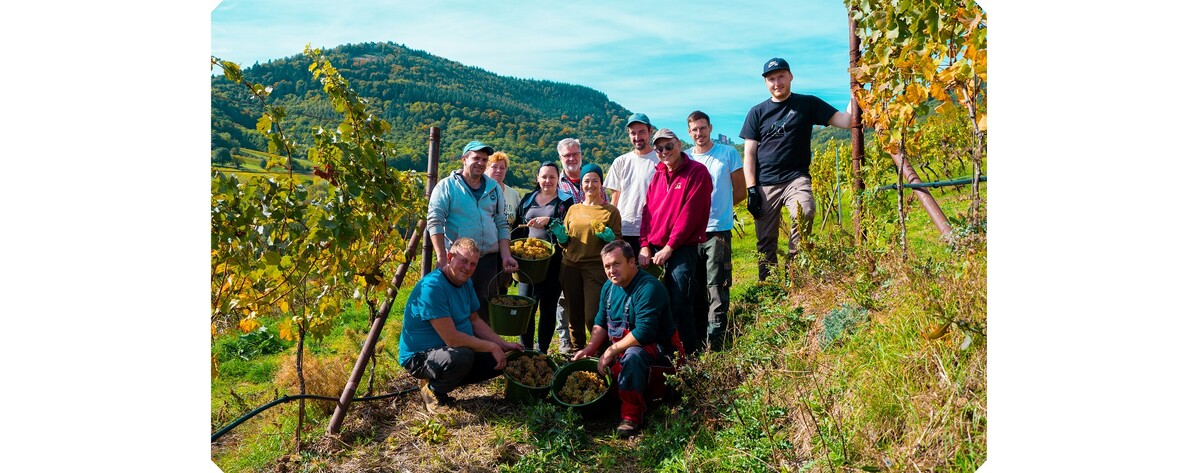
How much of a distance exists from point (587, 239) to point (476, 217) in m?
0.68

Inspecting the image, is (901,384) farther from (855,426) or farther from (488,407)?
(488,407)

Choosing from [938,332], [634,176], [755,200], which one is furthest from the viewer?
[755,200]

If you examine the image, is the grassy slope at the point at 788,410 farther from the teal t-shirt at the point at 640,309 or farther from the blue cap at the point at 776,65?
the blue cap at the point at 776,65

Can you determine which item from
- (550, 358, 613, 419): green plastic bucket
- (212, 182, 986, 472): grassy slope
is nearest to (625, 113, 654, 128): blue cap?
(212, 182, 986, 472): grassy slope

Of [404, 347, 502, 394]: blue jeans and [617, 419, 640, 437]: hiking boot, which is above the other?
[404, 347, 502, 394]: blue jeans

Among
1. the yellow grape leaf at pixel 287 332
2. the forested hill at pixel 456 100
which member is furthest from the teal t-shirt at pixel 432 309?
the forested hill at pixel 456 100

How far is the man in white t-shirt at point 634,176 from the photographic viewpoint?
4.75 metres

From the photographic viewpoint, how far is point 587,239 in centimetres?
444

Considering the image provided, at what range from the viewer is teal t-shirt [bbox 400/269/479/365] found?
3.80 meters

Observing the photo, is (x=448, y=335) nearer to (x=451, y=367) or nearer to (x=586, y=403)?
(x=451, y=367)

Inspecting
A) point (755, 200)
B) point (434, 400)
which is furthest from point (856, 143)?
point (434, 400)

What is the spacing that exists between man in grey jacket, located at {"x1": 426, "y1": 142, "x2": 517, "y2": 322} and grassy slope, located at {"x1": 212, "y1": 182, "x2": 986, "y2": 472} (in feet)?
2.26

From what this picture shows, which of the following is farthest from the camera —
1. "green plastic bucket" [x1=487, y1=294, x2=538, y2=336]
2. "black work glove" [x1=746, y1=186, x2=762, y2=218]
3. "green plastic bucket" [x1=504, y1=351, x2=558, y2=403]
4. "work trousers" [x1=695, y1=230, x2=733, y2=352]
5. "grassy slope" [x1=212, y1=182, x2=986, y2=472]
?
"black work glove" [x1=746, y1=186, x2=762, y2=218]

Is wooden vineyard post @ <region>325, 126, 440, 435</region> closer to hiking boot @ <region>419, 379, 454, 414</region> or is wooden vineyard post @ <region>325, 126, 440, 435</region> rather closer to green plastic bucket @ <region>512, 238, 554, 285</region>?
hiking boot @ <region>419, 379, 454, 414</region>
